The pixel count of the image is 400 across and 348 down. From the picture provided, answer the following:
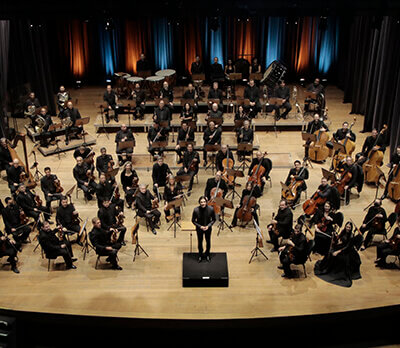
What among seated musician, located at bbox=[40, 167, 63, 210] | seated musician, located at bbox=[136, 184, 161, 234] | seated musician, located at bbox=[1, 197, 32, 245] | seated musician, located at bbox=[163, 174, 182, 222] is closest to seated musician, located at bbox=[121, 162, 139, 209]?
seated musician, located at bbox=[136, 184, 161, 234]

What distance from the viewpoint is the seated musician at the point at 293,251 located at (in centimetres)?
809

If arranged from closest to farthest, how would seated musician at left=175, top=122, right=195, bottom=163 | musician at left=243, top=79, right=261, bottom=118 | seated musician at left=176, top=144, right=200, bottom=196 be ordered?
1. seated musician at left=176, top=144, right=200, bottom=196
2. seated musician at left=175, top=122, right=195, bottom=163
3. musician at left=243, top=79, right=261, bottom=118

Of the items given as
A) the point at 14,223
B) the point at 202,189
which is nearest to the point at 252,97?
the point at 202,189

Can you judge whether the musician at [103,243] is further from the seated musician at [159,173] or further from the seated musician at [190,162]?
the seated musician at [190,162]

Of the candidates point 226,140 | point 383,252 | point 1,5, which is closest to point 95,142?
point 226,140

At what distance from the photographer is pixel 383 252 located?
841 centimetres

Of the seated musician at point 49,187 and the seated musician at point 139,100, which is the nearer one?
the seated musician at point 49,187

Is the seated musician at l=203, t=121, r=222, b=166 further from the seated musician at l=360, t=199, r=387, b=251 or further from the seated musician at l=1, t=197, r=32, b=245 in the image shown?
the seated musician at l=1, t=197, r=32, b=245

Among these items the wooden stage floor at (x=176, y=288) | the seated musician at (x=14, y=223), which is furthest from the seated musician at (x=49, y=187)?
the wooden stage floor at (x=176, y=288)

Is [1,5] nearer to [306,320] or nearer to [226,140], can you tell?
[226,140]

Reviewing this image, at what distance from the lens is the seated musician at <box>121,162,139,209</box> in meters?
10.1

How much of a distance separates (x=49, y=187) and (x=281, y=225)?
14.4ft

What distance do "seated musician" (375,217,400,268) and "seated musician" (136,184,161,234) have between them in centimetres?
381

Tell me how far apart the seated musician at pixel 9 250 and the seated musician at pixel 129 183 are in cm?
239
